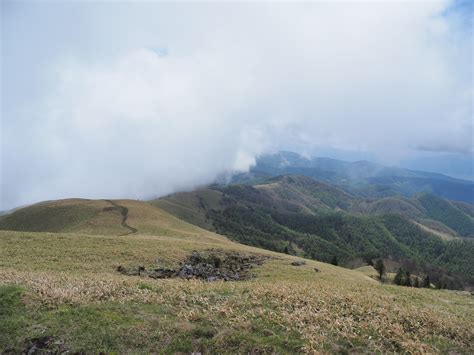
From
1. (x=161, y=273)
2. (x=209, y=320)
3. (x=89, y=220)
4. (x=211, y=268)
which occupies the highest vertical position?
(x=209, y=320)

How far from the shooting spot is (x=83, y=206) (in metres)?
98.1

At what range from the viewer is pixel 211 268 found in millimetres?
41219

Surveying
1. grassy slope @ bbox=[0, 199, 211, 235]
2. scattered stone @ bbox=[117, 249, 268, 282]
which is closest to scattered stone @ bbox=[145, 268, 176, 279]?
scattered stone @ bbox=[117, 249, 268, 282]

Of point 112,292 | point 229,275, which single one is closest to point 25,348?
point 112,292

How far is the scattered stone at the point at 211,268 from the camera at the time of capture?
35.3 metres

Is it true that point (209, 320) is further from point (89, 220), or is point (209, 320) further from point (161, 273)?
point (89, 220)

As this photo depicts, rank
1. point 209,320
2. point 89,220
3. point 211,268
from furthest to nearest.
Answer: point 89,220, point 211,268, point 209,320

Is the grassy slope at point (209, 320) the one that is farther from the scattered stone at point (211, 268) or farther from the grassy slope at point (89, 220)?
the grassy slope at point (89, 220)

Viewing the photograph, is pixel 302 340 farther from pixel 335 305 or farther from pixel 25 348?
pixel 25 348

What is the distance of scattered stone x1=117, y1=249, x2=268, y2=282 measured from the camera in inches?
1390

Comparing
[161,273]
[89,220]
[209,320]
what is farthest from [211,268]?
[89,220]

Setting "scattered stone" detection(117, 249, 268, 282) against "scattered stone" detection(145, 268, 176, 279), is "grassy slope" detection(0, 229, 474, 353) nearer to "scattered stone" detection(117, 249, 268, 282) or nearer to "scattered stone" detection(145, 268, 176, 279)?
"scattered stone" detection(145, 268, 176, 279)

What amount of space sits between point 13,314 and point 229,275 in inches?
914

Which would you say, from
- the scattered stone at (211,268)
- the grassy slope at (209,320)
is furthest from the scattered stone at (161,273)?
the grassy slope at (209,320)
